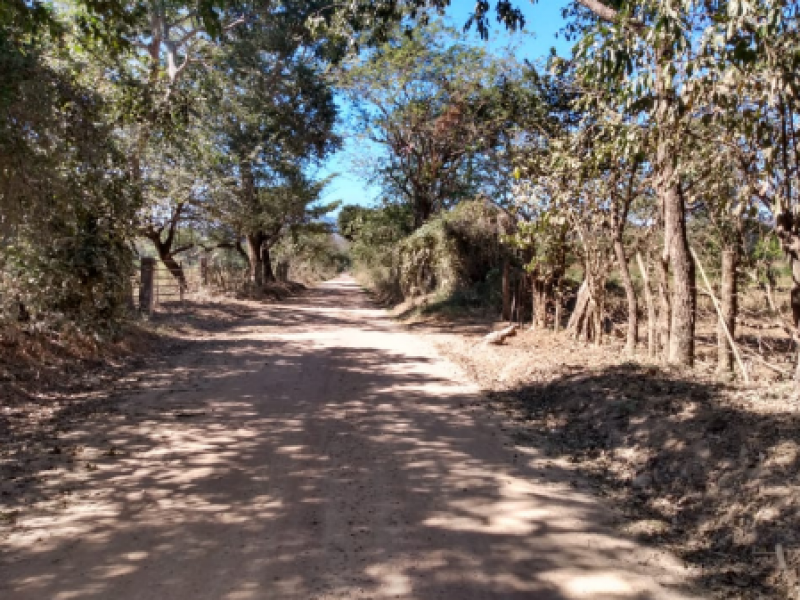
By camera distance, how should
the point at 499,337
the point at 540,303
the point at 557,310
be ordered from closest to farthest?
the point at 499,337, the point at 557,310, the point at 540,303

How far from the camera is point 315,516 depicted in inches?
175

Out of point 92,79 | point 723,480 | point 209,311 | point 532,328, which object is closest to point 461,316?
point 532,328

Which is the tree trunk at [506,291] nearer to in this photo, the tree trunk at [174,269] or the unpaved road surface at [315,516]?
the unpaved road surface at [315,516]

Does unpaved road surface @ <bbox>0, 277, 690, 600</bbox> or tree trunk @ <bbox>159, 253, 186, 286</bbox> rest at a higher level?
tree trunk @ <bbox>159, 253, 186, 286</bbox>

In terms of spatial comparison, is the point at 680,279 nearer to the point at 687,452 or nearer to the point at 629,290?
the point at 629,290

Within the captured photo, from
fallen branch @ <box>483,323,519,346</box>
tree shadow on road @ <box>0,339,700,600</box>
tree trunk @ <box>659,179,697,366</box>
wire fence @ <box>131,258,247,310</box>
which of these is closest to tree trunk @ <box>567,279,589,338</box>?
fallen branch @ <box>483,323,519,346</box>

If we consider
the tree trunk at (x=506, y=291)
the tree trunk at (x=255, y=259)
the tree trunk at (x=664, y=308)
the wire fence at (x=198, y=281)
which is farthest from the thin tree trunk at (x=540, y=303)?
the tree trunk at (x=255, y=259)

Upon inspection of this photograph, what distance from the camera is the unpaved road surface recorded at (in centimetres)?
358

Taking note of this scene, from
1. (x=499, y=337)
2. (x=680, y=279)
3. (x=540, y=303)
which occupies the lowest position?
(x=499, y=337)

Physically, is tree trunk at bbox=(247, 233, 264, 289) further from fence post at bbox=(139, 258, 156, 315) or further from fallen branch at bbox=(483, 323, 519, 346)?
fallen branch at bbox=(483, 323, 519, 346)

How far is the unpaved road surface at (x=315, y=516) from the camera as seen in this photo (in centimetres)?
358

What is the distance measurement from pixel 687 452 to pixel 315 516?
3249 mm

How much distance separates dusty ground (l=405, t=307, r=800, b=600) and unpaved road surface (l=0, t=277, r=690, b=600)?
0.36 meters

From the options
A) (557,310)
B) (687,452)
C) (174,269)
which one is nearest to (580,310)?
(557,310)
